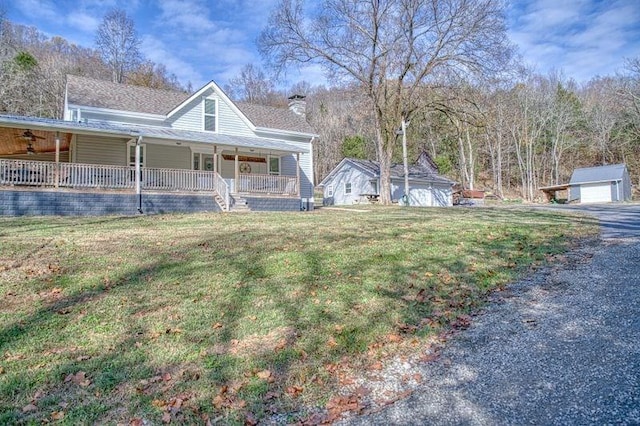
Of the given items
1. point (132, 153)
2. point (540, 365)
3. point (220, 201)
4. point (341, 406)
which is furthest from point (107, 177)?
point (540, 365)

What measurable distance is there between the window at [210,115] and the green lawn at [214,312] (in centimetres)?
1178

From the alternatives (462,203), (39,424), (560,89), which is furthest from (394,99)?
(560,89)

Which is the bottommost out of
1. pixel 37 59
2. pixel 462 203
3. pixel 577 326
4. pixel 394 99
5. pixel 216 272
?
pixel 577 326

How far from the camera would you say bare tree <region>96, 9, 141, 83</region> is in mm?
39000

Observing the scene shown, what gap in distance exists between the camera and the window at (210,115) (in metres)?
20.4

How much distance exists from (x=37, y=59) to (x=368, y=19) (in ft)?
91.4

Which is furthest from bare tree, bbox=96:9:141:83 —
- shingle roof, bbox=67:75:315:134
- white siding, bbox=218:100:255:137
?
white siding, bbox=218:100:255:137

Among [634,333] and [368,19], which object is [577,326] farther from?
[368,19]

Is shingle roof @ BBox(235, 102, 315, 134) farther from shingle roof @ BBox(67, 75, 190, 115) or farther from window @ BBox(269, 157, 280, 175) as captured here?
shingle roof @ BBox(67, 75, 190, 115)

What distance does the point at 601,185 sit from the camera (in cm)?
3578

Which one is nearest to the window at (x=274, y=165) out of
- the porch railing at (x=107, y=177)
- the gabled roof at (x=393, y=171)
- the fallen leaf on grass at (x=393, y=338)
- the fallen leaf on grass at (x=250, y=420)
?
the porch railing at (x=107, y=177)

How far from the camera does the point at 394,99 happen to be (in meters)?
24.3

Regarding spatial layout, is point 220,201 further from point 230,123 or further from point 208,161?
point 230,123

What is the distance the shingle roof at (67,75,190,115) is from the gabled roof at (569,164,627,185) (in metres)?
34.7
